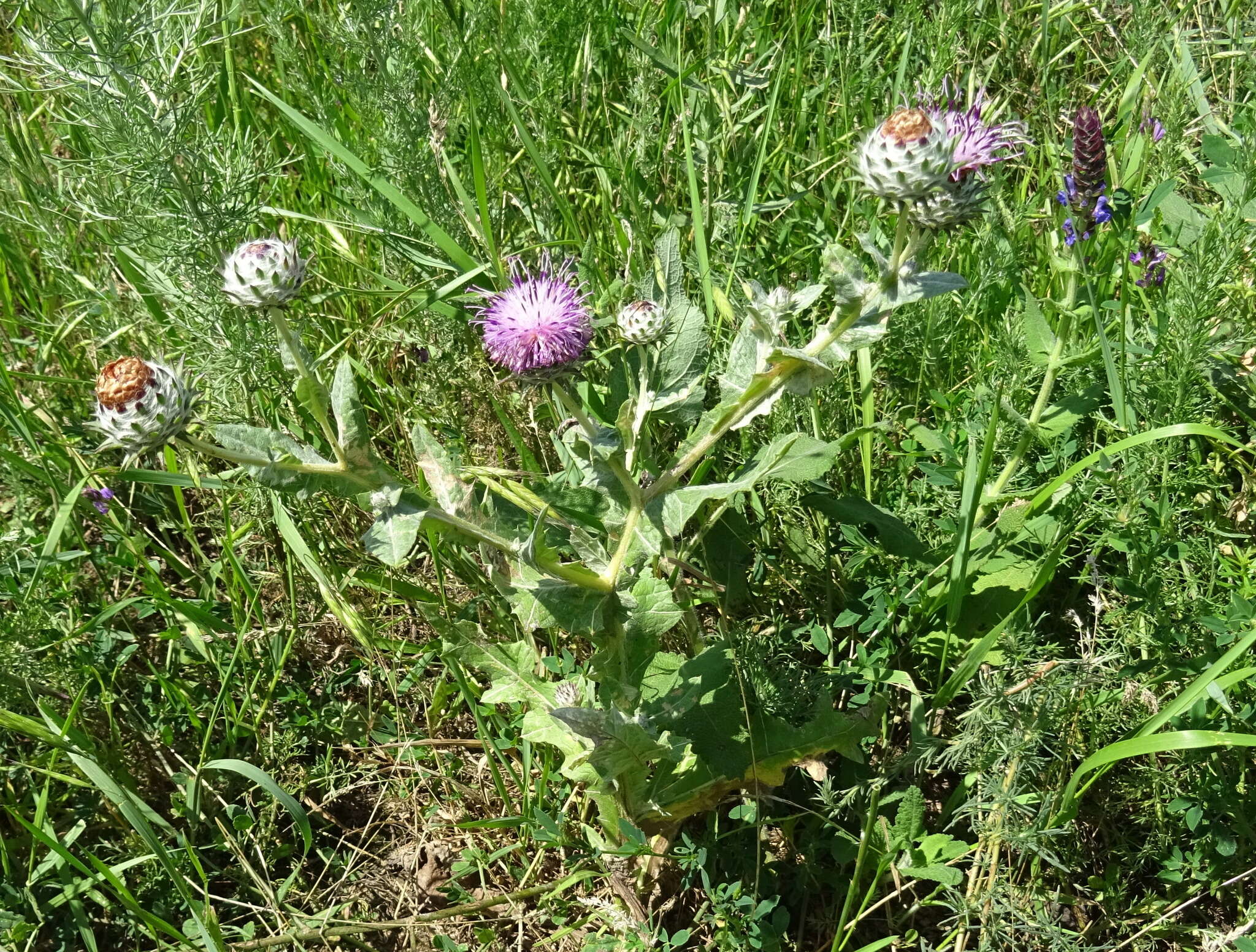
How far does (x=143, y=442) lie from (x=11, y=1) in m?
1.82

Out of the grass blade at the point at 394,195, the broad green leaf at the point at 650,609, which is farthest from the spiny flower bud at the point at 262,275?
the broad green leaf at the point at 650,609

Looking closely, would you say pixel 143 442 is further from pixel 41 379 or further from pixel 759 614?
pixel 759 614

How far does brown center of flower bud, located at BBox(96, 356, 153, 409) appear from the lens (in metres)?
1.79

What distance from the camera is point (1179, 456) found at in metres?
2.76

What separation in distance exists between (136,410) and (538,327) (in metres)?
0.76

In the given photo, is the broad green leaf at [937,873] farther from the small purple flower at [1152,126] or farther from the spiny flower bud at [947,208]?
the small purple flower at [1152,126]

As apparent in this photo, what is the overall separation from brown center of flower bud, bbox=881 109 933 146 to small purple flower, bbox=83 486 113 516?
237 centimetres

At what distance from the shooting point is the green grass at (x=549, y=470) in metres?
2.22

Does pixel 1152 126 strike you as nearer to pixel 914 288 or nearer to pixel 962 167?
pixel 962 167

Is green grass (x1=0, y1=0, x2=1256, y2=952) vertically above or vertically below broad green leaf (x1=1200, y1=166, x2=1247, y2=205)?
below

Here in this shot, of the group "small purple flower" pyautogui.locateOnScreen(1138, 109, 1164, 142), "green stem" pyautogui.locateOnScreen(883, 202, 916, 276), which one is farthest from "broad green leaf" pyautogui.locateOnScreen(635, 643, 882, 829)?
"small purple flower" pyautogui.locateOnScreen(1138, 109, 1164, 142)

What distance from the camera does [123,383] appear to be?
70.4 inches

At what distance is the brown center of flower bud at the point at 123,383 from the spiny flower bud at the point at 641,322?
0.90 metres

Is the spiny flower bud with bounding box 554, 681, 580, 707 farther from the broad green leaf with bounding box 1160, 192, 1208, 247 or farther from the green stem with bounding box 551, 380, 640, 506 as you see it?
the broad green leaf with bounding box 1160, 192, 1208, 247
